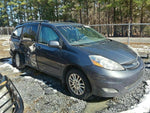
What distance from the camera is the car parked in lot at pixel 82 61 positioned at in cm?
251

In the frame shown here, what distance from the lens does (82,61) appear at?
8.86 ft

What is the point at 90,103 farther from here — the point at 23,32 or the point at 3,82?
the point at 23,32

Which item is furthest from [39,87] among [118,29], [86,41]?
[118,29]

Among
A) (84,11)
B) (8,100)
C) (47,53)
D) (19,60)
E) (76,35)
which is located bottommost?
(8,100)

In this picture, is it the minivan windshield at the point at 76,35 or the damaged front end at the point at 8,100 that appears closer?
the damaged front end at the point at 8,100

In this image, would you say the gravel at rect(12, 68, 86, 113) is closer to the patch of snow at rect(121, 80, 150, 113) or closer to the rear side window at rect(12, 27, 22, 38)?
the patch of snow at rect(121, 80, 150, 113)

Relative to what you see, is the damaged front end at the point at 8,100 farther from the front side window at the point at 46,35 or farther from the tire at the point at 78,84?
the front side window at the point at 46,35

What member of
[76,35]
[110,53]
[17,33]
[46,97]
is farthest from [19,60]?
[110,53]

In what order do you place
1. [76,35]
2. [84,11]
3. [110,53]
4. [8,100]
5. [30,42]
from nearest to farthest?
[8,100], [110,53], [76,35], [30,42], [84,11]

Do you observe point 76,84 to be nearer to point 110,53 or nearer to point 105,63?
point 105,63

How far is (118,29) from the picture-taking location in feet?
44.0

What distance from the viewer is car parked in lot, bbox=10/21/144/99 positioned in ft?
8.25

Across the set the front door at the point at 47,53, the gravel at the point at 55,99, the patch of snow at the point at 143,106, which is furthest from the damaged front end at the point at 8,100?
the patch of snow at the point at 143,106

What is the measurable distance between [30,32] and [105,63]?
2814 millimetres
